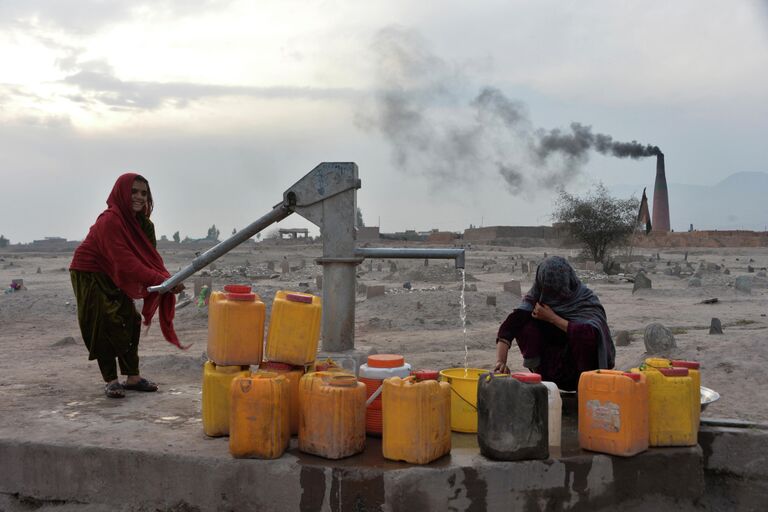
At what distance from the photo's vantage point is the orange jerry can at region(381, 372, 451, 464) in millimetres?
2752

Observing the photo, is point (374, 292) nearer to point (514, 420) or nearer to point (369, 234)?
point (514, 420)

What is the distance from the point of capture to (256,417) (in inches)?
110

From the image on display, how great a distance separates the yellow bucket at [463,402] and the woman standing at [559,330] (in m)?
0.33

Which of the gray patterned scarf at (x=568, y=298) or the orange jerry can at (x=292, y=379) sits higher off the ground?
the gray patterned scarf at (x=568, y=298)

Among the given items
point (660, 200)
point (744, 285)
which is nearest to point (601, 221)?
point (744, 285)

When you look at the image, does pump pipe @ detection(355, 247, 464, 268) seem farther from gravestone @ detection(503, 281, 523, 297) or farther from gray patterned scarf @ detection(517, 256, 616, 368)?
gravestone @ detection(503, 281, 523, 297)

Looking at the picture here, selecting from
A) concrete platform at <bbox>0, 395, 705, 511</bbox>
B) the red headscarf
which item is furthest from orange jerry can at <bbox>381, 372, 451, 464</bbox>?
the red headscarf

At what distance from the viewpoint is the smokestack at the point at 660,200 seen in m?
48.8

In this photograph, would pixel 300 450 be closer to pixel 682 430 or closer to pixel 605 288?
pixel 682 430

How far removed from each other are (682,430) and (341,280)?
6.47 feet

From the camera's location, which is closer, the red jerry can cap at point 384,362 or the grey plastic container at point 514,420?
the grey plastic container at point 514,420

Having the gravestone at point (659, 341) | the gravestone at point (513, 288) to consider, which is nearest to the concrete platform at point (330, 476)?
the gravestone at point (659, 341)

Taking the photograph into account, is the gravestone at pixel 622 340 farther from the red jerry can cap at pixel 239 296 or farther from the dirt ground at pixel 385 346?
the red jerry can cap at pixel 239 296

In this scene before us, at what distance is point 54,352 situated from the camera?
7.26m
